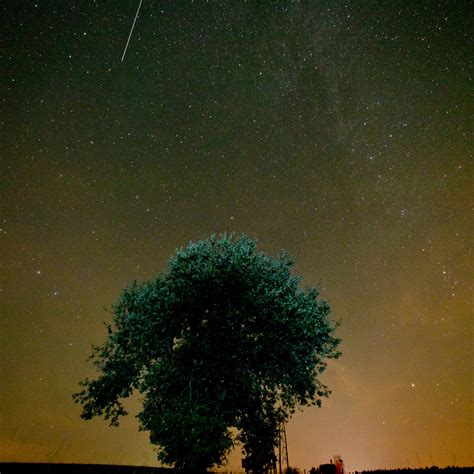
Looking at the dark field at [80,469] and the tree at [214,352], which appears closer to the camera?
the dark field at [80,469]

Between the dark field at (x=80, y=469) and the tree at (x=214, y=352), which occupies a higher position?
the tree at (x=214, y=352)

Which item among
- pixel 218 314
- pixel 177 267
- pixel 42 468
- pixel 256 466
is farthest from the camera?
pixel 256 466

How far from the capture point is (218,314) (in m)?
25.4

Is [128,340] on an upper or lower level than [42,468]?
upper

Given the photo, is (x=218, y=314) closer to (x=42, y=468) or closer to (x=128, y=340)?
(x=128, y=340)

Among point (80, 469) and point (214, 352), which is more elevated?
point (214, 352)

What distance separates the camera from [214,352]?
25.4 meters

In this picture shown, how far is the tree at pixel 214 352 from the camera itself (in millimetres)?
25031

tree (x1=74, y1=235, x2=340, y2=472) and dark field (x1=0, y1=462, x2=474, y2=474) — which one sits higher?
tree (x1=74, y1=235, x2=340, y2=472)

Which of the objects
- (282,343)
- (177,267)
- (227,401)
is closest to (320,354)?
(282,343)

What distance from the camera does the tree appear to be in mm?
25031

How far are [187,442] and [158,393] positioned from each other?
457cm

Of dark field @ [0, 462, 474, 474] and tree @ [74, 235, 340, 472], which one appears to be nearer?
dark field @ [0, 462, 474, 474]

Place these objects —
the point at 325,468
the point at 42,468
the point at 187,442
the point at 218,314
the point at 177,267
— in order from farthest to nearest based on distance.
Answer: the point at 325,468 < the point at 177,267 < the point at 218,314 < the point at 187,442 < the point at 42,468
